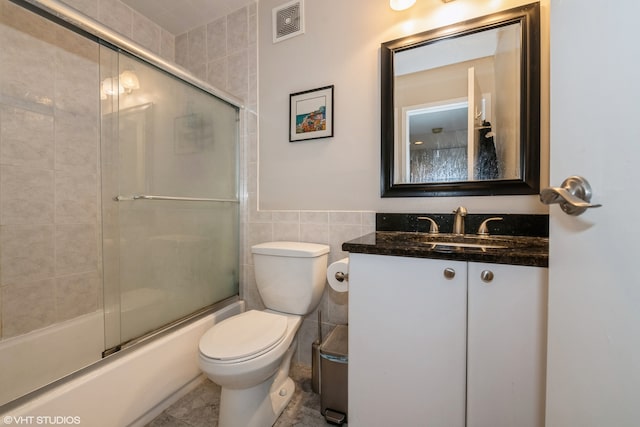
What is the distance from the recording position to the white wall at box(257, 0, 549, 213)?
4.27ft

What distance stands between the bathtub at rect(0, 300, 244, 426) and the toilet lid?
1.12ft

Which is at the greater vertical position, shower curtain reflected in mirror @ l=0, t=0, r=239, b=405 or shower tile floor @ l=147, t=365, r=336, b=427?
shower curtain reflected in mirror @ l=0, t=0, r=239, b=405

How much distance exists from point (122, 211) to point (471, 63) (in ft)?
5.85

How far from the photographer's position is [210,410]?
1283 mm

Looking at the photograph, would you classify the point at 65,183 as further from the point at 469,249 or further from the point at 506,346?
the point at 506,346

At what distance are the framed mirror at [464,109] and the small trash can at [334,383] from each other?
0.84 m

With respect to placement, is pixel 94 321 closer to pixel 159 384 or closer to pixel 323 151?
pixel 159 384

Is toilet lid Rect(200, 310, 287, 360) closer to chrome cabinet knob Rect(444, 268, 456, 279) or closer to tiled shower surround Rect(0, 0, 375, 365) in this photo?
tiled shower surround Rect(0, 0, 375, 365)

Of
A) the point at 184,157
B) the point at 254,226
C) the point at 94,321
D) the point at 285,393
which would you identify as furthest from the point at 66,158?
the point at 285,393

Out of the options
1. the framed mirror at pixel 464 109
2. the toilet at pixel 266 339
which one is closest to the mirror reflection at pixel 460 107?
the framed mirror at pixel 464 109

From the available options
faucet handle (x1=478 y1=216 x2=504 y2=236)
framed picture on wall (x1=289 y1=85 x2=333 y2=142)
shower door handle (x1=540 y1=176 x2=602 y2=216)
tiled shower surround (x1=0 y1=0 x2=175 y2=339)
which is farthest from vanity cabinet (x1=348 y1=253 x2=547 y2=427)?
tiled shower surround (x1=0 y1=0 x2=175 y2=339)

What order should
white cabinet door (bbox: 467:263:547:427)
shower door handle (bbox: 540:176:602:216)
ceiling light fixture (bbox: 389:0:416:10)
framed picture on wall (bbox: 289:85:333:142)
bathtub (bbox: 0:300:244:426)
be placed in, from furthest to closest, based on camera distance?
1. framed picture on wall (bbox: 289:85:333:142)
2. ceiling light fixture (bbox: 389:0:416:10)
3. bathtub (bbox: 0:300:244:426)
4. white cabinet door (bbox: 467:263:547:427)
5. shower door handle (bbox: 540:176:602:216)

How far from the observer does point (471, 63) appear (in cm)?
122

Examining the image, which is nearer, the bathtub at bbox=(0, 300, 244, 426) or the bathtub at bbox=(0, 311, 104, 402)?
the bathtub at bbox=(0, 300, 244, 426)
